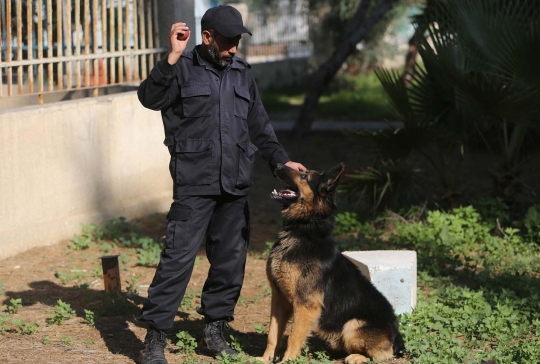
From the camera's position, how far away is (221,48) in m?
4.84

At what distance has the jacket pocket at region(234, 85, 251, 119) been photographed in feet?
16.3

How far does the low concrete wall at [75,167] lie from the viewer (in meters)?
7.43

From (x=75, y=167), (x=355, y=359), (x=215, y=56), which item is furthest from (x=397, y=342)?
(x=75, y=167)

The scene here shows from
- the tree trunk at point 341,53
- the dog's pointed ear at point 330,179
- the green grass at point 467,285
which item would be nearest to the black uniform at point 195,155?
the dog's pointed ear at point 330,179

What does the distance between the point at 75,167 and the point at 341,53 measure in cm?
707

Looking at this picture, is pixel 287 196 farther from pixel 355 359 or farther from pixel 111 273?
pixel 111 273

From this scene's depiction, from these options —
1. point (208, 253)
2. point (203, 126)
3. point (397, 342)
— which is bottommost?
point (397, 342)

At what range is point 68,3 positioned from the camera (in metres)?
8.23

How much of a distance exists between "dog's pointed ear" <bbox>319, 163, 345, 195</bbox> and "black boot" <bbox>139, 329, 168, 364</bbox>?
140 centimetres

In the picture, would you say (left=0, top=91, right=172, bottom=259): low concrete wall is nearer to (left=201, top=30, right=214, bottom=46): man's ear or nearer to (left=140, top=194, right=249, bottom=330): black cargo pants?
(left=140, top=194, right=249, bottom=330): black cargo pants

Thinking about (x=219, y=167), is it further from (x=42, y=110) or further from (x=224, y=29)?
(x=42, y=110)

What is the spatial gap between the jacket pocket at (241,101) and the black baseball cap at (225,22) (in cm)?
40

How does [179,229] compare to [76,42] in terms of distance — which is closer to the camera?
[179,229]

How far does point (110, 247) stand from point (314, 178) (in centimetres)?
361
